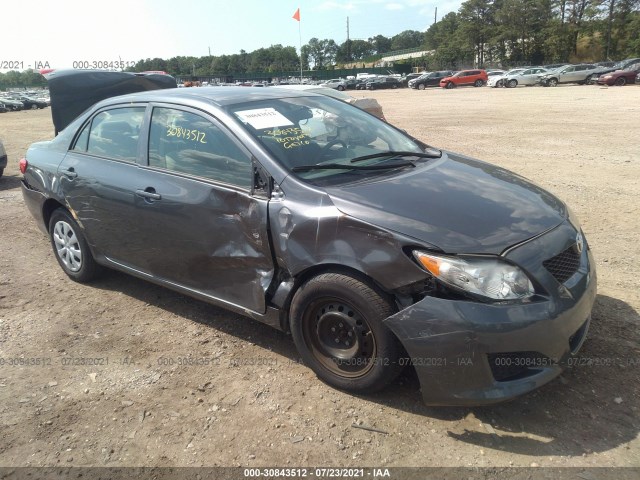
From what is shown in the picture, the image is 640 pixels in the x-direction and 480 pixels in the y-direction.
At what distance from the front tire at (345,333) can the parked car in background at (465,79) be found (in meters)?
47.9

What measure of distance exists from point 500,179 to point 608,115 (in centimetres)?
1582

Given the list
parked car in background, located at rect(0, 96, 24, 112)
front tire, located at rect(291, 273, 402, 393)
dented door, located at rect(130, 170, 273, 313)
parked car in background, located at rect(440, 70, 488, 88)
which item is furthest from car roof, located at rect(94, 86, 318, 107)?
parked car in background, located at rect(0, 96, 24, 112)

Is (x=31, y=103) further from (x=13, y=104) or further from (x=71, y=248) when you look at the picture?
(x=71, y=248)

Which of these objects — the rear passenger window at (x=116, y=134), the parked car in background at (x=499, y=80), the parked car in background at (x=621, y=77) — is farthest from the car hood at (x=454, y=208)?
the parked car in background at (x=499, y=80)

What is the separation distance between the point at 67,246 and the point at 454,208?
3.55 m

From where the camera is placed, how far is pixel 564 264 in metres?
2.79

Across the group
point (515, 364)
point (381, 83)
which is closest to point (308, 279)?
point (515, 364)

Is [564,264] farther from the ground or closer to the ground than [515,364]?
farther from the ground

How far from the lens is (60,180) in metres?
4.46

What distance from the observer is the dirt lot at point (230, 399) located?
2.58 meters

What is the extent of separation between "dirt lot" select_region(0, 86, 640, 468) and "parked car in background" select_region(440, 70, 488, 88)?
45442 mm

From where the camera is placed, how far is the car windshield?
3219 mm

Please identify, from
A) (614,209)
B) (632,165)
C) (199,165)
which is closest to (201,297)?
(199,165)

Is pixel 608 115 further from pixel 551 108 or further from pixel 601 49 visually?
pixel 601 49
